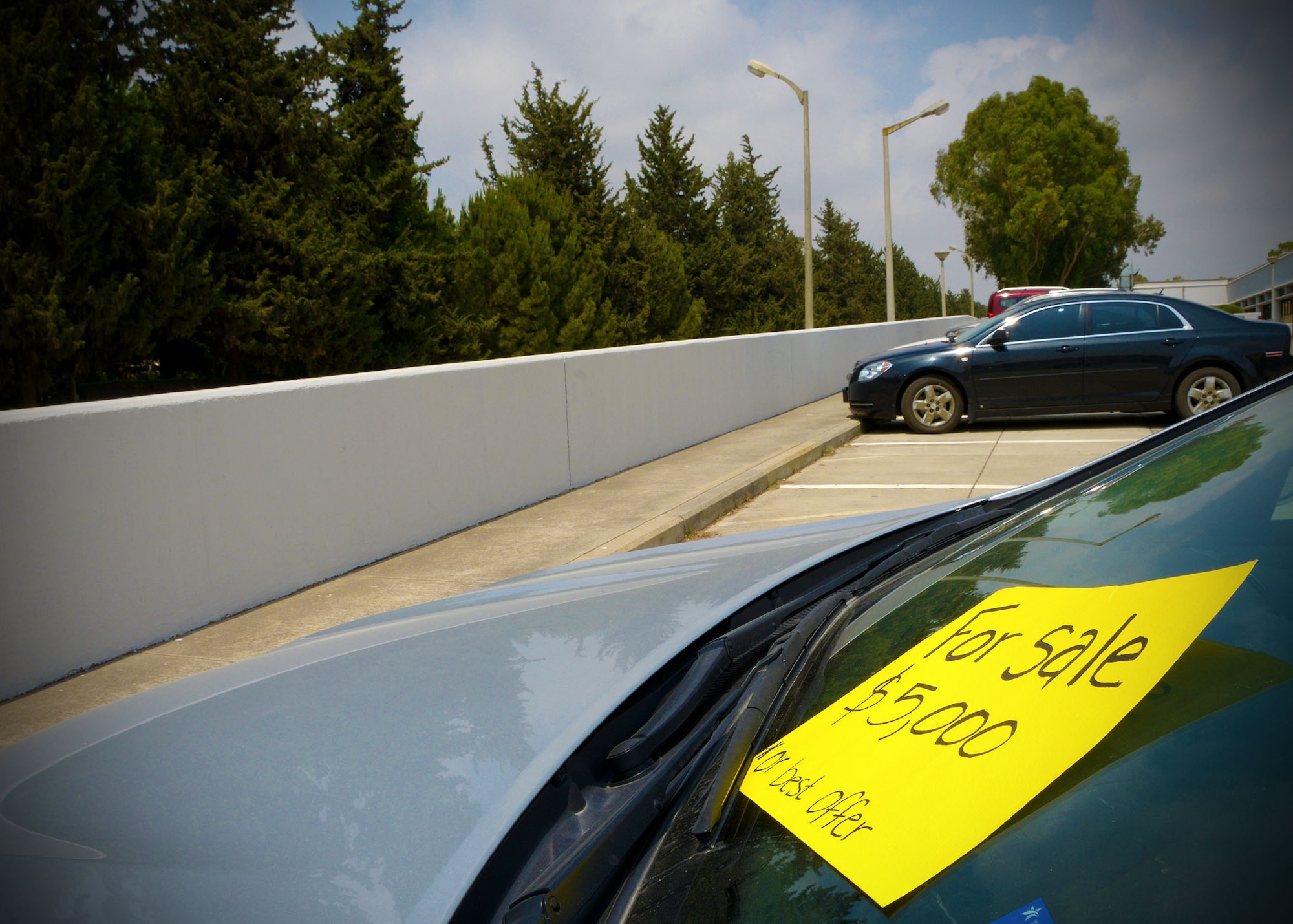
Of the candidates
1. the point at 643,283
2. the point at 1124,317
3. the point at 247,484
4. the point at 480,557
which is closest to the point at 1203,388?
the point at 1124,317

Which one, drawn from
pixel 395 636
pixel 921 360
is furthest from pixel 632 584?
pixel 921 360

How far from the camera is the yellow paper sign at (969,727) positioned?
92 centimetres

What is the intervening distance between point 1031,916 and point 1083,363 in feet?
38.8

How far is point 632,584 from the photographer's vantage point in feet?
7.00

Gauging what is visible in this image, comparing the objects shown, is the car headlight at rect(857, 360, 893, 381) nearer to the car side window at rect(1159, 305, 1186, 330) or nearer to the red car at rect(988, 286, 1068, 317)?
the car side window at rect(1159, 305, 1186, 330)

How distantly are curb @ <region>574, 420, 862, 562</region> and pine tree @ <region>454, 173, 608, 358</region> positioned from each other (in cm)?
2176

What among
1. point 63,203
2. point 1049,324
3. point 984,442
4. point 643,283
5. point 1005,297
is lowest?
point 984,442

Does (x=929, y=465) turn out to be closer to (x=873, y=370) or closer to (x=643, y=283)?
(x=873, y=370)

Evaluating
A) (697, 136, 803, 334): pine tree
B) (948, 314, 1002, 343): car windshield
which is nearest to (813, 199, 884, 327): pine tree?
(697, 136, 803, 334): pine tree

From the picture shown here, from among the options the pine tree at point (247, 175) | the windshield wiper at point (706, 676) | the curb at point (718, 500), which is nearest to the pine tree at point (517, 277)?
the pine tree at point (247, 175)

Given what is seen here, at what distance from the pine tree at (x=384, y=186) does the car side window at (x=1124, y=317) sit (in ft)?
68.5

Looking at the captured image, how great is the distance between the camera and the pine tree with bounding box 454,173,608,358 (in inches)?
1246

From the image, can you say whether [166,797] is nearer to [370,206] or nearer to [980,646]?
[980,646]

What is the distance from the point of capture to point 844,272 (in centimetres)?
6794
